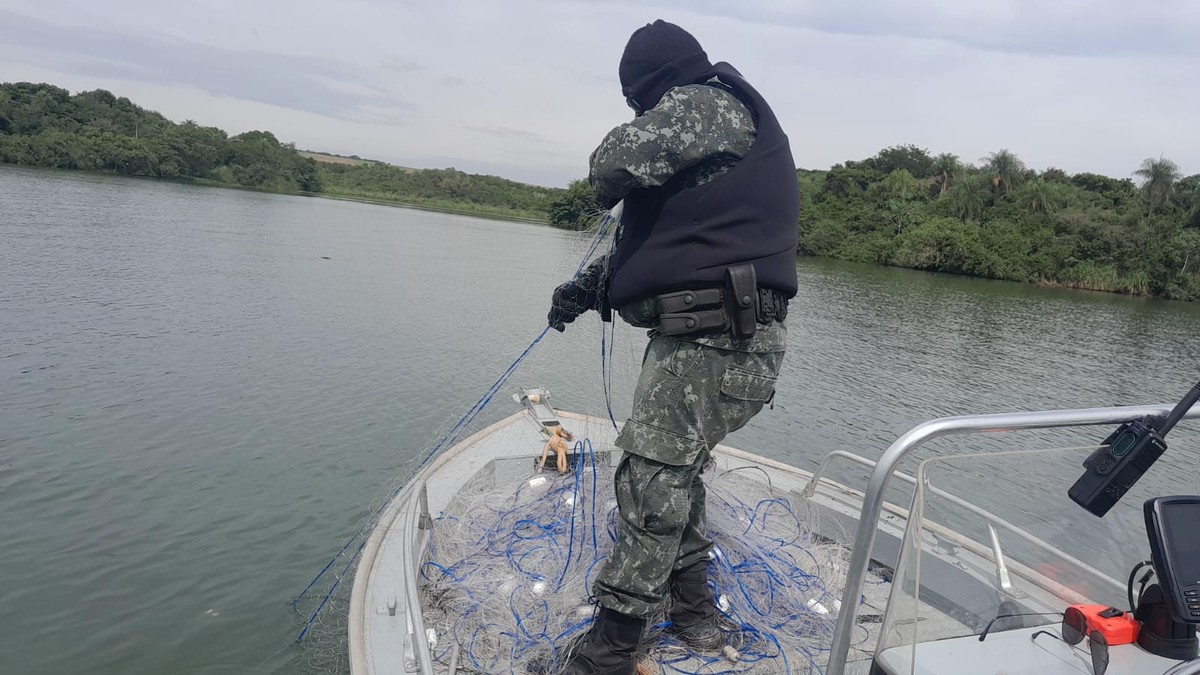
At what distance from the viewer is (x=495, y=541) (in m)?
3.75

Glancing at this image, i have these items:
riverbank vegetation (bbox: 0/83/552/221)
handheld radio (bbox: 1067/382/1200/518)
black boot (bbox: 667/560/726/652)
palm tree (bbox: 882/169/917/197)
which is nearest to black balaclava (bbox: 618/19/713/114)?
handheld radio (bbox: 1067/382/1200/518)

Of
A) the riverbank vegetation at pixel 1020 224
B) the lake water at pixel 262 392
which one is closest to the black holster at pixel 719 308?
the lake water at pixel 262 392

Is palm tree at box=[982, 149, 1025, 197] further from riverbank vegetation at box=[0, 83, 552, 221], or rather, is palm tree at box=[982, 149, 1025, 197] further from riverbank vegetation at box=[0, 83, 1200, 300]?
riverbank vegetation at box=[0, 83, 552, 221]

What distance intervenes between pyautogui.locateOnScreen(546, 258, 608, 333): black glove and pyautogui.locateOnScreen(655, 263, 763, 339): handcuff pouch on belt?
2.29ft

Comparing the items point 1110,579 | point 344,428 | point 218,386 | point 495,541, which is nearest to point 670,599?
point 495,541

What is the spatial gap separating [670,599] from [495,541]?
1.06 m

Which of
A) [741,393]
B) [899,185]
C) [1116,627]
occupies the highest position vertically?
[899,185]

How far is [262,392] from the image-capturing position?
1035 cm

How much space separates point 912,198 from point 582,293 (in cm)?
7300

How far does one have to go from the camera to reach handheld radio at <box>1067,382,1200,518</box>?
2010 mm

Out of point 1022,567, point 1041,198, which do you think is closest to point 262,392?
point 1022,567

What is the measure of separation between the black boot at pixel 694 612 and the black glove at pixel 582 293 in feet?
4.25

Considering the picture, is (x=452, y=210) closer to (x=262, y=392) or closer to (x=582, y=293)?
(x=262, y=392)

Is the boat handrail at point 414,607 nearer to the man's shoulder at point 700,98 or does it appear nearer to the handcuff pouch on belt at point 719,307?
the handcuff pouch on belt at point 719,307
